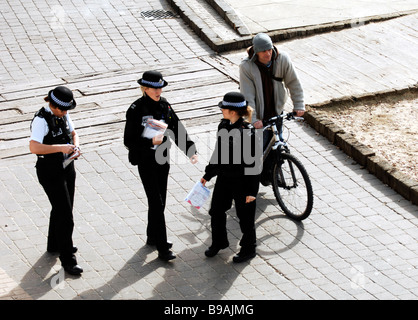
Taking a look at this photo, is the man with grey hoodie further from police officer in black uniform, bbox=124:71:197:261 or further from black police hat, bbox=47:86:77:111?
black police hat, bbox=47:86:77:111

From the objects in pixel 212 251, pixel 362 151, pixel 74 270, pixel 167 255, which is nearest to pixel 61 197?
pixel 74 270

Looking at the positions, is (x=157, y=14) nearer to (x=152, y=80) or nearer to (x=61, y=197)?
(x=152, y=80)

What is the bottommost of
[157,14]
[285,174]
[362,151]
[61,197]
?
[157,14]

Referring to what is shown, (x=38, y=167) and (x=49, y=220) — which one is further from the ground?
(x=38, y=167)

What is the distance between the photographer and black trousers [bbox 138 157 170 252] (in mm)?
8016

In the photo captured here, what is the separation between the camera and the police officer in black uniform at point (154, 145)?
7910mm

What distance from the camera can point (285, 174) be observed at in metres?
9.13

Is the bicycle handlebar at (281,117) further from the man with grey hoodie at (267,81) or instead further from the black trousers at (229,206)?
the black trousers at (229,206)

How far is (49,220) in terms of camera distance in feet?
28.7

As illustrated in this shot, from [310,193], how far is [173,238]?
5.38ft

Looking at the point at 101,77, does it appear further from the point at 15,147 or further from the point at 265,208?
the point at 265,208

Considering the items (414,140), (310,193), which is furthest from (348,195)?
(414,140)

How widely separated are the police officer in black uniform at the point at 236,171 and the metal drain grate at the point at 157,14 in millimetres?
7606

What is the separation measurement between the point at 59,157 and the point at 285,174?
9.21 ft
